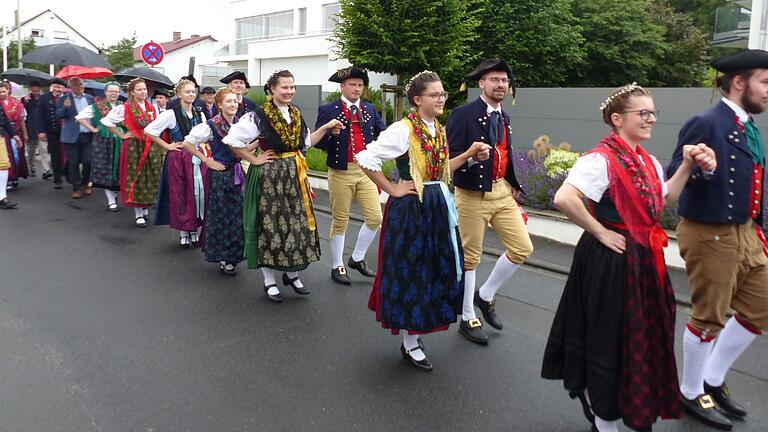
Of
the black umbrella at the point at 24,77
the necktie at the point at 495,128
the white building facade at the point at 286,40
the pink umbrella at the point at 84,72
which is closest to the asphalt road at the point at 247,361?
the necktie at the point at 495,128

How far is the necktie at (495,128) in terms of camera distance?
16.3 ft

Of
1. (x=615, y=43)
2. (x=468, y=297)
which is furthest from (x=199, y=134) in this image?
(x=615, y=43)

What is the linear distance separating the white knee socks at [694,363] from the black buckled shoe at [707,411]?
0.10 feet

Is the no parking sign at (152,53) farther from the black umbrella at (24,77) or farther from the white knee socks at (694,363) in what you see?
the white knee socks at (694,363)

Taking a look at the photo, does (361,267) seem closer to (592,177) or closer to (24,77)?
(592,177)

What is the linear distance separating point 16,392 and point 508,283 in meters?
4.39

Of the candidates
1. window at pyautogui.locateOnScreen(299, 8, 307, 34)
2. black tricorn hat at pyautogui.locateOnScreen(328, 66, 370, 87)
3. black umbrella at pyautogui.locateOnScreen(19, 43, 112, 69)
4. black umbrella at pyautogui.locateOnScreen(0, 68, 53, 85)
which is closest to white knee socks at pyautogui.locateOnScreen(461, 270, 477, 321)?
black tricorn hat at pyautogui.locateOnScreen(328, 66, 370, 87)

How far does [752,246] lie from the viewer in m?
3.63

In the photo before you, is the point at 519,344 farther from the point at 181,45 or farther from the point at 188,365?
the point at 181,45

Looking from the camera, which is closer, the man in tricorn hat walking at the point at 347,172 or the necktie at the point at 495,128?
the necktie at the point at 495,128

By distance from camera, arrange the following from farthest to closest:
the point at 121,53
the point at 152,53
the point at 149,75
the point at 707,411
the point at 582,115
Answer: the point at 121,53 → the point at 152,53 → the point at 582,115 → the point at 149,75 → the point at 707,411

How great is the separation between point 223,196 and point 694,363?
4530 mm

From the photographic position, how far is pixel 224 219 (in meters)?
6.63


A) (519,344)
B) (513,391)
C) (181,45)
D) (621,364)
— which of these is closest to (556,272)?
(519,344)
